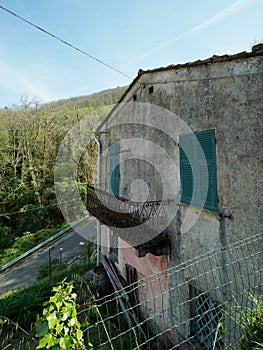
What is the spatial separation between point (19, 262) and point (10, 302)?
28.1ft

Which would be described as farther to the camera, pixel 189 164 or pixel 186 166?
pixel 186 166

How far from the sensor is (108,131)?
34.4ft

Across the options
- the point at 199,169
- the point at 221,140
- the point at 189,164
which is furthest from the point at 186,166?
the point at 221,140

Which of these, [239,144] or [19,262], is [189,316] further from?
[19,262]

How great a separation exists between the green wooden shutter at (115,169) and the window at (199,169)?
13.3ft

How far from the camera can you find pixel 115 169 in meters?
9.39

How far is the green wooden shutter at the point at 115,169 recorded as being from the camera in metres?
9.17

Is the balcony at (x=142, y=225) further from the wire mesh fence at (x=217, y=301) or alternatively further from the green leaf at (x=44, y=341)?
the green leaf at (x=44, y=341)

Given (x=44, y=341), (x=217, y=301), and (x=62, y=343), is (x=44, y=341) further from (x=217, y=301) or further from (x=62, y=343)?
(x=217, y=301)

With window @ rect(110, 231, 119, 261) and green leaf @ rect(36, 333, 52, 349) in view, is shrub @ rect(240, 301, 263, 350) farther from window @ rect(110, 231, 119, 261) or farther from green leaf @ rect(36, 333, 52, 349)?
window @ rect(110, 231, 119, 261)

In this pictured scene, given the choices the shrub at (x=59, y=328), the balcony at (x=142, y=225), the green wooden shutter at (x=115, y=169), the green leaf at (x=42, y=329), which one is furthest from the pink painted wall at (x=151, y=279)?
the green leaf at (x=42, y=329)

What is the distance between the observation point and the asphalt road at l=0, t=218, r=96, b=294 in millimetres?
13909

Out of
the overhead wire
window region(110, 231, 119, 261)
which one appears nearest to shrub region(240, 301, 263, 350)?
the overhead wire

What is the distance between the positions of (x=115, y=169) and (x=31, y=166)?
Result: 55.5ft
